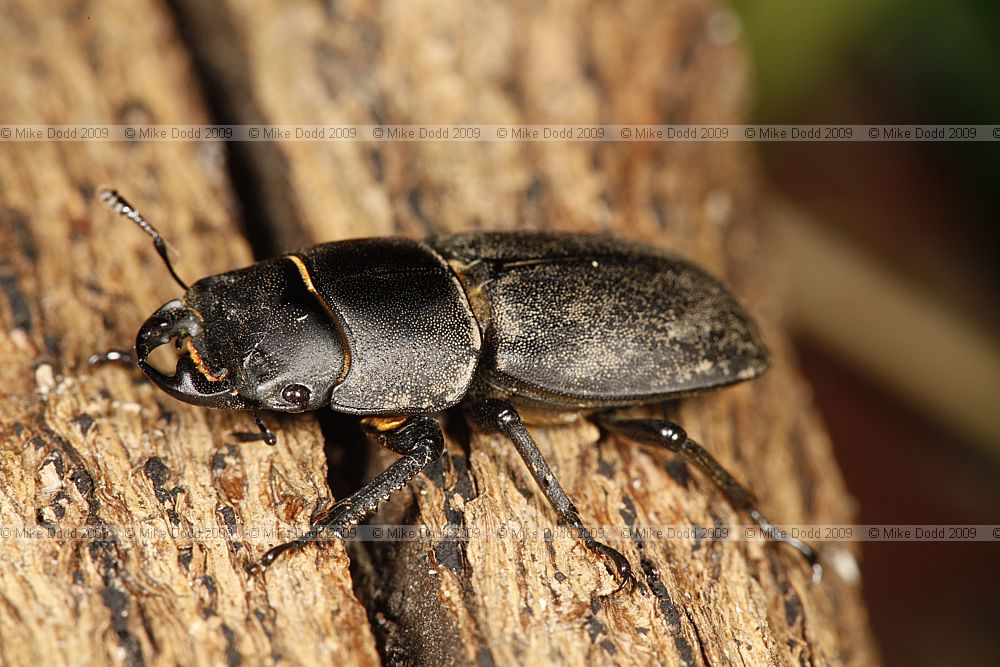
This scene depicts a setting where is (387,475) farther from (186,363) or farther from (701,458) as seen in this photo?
(701,458)

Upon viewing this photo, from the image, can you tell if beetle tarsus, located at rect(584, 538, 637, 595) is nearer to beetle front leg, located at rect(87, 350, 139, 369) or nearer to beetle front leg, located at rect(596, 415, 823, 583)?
beetle front leg, located at rect(596, 415, 823, 583)

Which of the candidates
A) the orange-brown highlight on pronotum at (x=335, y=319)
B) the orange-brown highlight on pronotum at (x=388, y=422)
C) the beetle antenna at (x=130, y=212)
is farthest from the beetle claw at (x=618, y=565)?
the beetle antenna at (x=130, y=212)

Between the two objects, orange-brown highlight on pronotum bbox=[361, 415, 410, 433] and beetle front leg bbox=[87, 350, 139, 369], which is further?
beetle front leg bbox=[87, 350, 139, 369]

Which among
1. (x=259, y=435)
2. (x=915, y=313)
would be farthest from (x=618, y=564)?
(x=915, y=313)

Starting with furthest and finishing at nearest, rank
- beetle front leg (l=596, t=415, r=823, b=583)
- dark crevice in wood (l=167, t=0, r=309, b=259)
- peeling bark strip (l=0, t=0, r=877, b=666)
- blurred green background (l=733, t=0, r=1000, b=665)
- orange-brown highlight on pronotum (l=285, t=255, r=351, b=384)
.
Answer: blurred green background (l=733, t=0, r=1000, b=665) < dark crevice in wood (l=167, t=0, r=309, b=259) < beetle front leg (l=596, t=415, r=823, b=583) < orange-brown highlight on pronotum (l=285, t=255, r=351, b=384) < peeling bark strip (l=0, t=0, r=877, b=666)

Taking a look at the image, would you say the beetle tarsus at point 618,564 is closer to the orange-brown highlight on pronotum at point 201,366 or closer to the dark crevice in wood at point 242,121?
the orange-brown highlight on pronotum at point 201,366

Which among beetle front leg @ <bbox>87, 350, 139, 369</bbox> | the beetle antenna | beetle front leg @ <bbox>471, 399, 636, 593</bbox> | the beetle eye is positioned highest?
the beetle antenna

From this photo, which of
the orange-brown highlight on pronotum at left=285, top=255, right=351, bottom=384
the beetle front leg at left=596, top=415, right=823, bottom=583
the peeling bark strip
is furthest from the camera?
the beetle front leg at left=596, top=415, right=823, bottom=583

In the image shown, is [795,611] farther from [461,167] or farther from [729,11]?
[729,11]

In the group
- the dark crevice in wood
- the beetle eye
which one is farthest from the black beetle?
the dark crevice in wood
